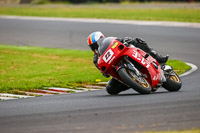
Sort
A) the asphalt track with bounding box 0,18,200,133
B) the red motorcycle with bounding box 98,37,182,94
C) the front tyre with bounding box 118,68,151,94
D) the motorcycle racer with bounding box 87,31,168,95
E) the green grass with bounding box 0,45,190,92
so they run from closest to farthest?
the asphalt track with bounding box 0,18,200,133 → the front tyre with bounding box 118,68,151,94 → the red motorcycle with bounding box 98,37,182,94 → the motorcycle racer with bounding box 87,31,168,95 → the green grass with bounding box 0,45,190,92

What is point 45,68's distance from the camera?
1592 cm

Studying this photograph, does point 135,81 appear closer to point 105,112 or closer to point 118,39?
point 118,39

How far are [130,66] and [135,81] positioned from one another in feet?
0.98

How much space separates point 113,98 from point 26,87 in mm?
3269

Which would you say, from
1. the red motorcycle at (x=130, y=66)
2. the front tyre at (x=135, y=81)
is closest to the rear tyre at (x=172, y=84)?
the red motorcycle at (x=130, y=66)

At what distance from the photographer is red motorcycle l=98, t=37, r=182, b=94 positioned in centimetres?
980

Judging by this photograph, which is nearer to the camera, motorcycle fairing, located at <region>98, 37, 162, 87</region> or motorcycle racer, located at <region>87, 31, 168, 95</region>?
motorcycle fairing, located at <region>98, 37, 162, 87</region>

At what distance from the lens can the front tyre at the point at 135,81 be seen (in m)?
9.70

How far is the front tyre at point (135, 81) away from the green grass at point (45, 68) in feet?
10.8

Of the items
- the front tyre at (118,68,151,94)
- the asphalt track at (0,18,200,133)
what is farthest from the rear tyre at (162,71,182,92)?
the front tyre at (118,68,151,94)

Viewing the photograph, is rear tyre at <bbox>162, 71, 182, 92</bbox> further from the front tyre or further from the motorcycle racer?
the front tyre

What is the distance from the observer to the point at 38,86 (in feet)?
41.3

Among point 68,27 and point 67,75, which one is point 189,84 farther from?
point 68,27

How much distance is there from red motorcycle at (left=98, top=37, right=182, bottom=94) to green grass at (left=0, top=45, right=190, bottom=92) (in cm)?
305
